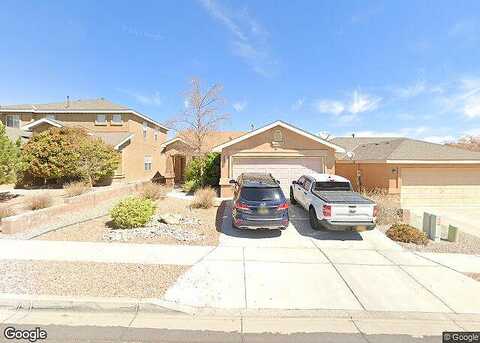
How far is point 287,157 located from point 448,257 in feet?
29.6

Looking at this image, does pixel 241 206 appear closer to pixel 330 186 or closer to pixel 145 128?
pixel 330 186

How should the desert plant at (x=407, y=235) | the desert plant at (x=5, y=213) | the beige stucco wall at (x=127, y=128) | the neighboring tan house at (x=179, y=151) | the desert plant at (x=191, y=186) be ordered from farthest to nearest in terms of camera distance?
the beige stucco wall at (x=127, y=128)
the neighboring tan house at (x=179, y=151)
the desert plant at (x=191, y=186)
the desert plant at (x=5, y=213)
the desert plant at (x=407, y=235)

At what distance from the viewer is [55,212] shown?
33.4 ft

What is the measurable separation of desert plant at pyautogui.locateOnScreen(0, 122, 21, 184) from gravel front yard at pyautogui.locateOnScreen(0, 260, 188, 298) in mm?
8056

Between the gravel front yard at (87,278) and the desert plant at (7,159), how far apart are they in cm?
806

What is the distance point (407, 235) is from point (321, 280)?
4.77m

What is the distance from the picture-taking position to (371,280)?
583 cm

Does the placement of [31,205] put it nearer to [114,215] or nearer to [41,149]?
[114,215]

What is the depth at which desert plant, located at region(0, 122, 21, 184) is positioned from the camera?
1181cm

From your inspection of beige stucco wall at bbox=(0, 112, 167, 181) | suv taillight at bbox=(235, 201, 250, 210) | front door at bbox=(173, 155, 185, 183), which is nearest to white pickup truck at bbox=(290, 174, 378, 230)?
suv taillight at bbox=(235, 201, 250, 210)

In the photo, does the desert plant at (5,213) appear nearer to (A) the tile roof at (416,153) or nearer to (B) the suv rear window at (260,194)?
(B) the suv rear window at (260,194)

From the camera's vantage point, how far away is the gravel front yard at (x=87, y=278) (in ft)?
15.9

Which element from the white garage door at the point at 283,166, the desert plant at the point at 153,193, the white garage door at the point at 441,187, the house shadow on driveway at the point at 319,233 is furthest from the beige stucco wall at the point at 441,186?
the desert plant at the point at 153,193

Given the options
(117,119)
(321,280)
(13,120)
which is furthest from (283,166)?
(13,120)
